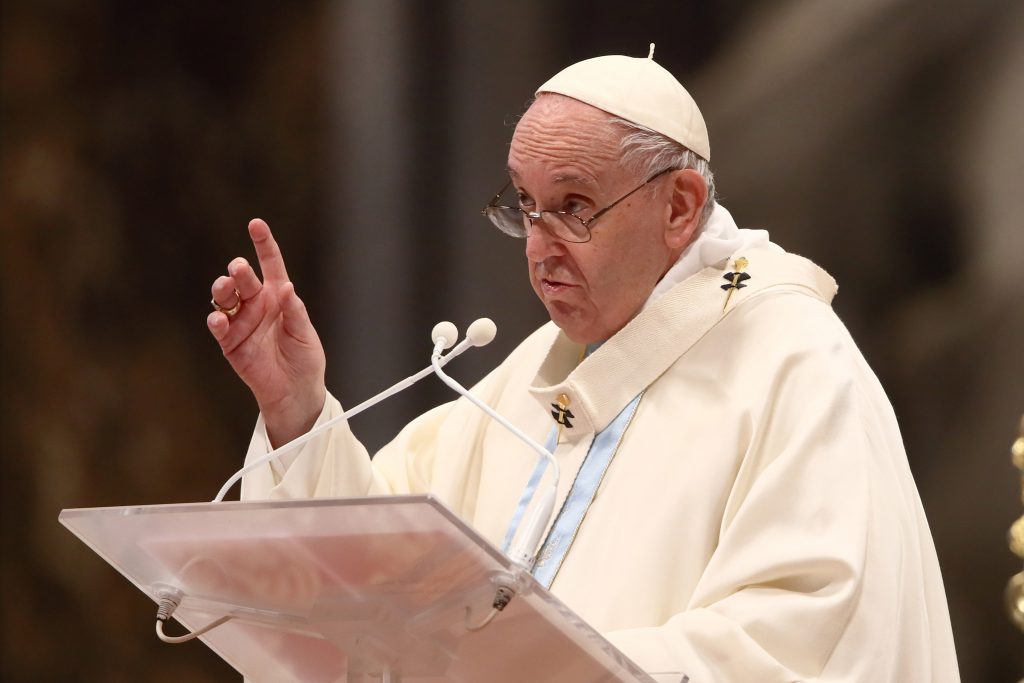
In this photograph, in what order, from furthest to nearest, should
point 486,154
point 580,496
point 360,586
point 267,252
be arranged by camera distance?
point 486,154 → point 580,496 → point 267,252 → point 360,586

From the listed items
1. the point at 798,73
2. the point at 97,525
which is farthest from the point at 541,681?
the point at 798,73

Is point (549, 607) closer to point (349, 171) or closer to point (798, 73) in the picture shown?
point (798, 73)

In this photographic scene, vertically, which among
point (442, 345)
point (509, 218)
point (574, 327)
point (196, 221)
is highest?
point (509, 218)

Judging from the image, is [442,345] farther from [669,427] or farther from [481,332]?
[669,427]

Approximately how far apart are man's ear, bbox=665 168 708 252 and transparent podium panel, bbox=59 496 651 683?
1247 mm

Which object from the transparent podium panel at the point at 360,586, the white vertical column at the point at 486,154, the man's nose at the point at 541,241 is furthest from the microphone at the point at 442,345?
the white vertical column at the point at 486,154

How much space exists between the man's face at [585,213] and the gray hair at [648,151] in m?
0.02

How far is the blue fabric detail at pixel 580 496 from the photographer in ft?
9.81

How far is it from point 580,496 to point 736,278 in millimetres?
553

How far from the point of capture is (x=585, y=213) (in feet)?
10.2

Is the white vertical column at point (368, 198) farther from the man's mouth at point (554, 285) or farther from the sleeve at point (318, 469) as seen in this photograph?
the man's mouth at point (554, 285)

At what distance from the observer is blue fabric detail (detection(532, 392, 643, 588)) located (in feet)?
9.81

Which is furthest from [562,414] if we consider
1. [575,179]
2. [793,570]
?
[793,570]

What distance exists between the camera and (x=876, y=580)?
2611 mm
